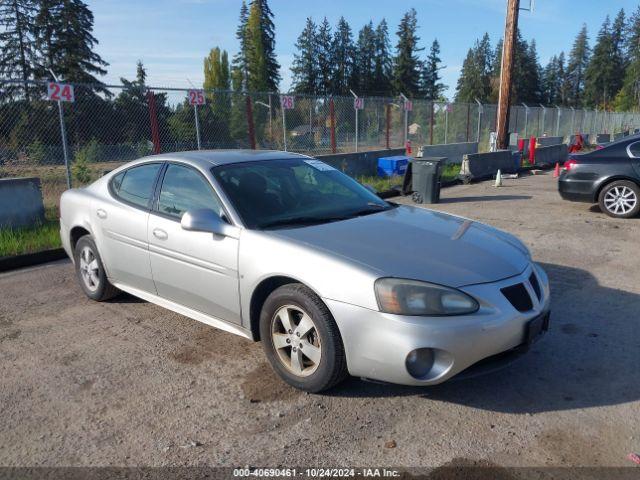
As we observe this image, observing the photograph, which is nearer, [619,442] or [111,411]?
[619,442]

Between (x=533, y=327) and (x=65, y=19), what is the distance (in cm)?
5636

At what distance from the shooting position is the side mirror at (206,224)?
350cm

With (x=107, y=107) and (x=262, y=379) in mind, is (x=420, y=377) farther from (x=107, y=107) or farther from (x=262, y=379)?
(x=107, y=107)

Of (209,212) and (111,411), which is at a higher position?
(209,212)

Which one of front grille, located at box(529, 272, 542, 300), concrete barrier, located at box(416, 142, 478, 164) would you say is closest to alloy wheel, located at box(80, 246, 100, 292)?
front grille, located at box(529, 272, 542, 300)

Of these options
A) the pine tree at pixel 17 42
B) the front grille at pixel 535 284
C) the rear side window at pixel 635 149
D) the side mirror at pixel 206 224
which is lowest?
the front grille at pixel 535 284

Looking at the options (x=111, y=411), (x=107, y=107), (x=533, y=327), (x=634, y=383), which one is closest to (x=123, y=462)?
(x=111, y=411)

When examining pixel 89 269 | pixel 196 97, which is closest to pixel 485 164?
pixel 196 97

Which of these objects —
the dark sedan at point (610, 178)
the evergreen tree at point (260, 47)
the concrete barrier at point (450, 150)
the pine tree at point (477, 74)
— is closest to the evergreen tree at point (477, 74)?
the pine tree at point (477, 74)

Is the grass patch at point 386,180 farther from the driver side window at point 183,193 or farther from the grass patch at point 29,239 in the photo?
the driver side window at point 183,193

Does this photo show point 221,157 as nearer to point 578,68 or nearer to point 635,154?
point 635,154

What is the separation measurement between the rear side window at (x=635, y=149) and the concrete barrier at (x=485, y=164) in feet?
19.4

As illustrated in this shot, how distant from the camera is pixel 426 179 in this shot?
10781 millimetres

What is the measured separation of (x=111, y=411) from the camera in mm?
3115
